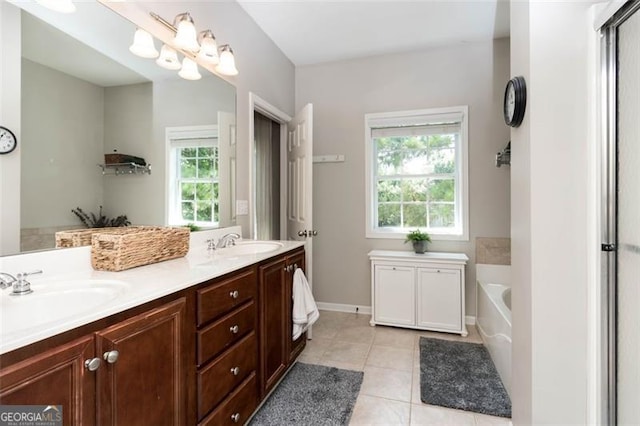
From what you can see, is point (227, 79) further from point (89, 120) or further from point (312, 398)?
point (312, 398)

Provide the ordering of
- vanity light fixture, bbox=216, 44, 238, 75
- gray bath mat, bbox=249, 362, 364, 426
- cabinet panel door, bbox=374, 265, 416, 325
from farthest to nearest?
cabinet panel door, bbox=374, 265, 416, 325
vanity light fixture, bbox=216, 44, 238, 75
gray bath mat, bbox=249, 362, 364, 426

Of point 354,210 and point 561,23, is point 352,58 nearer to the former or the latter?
point 354,210

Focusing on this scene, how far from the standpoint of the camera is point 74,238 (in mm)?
1254

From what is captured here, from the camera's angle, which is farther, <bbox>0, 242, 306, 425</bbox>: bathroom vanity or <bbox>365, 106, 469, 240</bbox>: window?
<bbox>365, 106, 469, 240</bbox>: window

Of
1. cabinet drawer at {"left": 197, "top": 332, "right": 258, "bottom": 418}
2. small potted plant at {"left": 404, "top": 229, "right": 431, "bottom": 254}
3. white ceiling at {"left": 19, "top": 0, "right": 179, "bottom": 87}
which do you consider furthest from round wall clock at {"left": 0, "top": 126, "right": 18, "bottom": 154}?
small potted plant at {"left": 404, "top": 229, "right": 431, "bottom": 254}

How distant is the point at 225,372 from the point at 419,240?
87.0 inches

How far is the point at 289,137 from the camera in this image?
3.18m

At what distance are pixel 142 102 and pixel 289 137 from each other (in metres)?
1.74

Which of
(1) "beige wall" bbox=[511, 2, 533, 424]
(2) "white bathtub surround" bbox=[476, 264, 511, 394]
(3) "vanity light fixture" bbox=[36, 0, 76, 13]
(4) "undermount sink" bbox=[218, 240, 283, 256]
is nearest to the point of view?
(3) "vanity light fixture" bbox=[36, 0, 76, 13]

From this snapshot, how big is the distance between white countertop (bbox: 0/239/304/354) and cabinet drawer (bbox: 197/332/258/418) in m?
0.38

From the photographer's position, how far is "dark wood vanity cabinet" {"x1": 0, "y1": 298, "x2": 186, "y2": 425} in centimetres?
68

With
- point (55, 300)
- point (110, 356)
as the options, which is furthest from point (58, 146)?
point (110, 356)

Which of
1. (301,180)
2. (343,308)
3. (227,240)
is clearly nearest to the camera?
(227,240)

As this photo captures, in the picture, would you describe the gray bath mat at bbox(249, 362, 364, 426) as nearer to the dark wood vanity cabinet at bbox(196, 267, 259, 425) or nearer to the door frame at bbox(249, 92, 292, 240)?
the dark wood vanity cabinet at bbox(196, 267, 259, 425)
